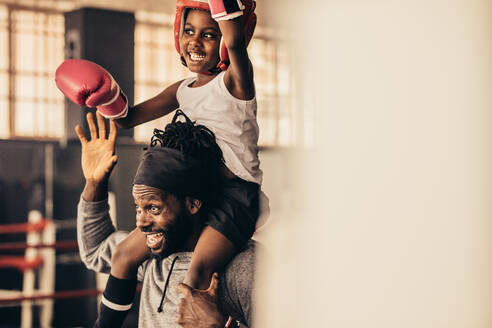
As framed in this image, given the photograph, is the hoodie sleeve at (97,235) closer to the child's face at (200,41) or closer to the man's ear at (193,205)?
the man's ear at (193,205)

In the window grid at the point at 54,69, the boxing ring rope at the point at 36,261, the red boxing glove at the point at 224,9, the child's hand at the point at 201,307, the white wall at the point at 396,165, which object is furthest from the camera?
the boxing ring rope at the point at 36,261

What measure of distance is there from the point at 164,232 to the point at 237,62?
0.41 metres

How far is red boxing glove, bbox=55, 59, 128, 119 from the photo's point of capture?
4.13 feet

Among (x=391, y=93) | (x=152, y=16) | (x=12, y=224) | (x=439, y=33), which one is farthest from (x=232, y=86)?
(x=12, y=224)

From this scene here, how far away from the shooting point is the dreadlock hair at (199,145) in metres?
1.26

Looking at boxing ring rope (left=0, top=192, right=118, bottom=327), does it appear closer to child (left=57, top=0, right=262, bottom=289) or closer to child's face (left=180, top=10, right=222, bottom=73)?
child (left=57, top=0, right=262, bottom=289)

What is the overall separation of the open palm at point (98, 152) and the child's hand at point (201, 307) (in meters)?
0.35

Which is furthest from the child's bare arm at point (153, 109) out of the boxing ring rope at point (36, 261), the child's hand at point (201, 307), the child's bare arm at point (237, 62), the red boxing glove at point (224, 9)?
the boxing ring rope at point (36, 261)

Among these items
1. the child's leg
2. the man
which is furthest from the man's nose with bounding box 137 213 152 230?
the child's leg

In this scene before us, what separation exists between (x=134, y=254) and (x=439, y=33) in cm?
129

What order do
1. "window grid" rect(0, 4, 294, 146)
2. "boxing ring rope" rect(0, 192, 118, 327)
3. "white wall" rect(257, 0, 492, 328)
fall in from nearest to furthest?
1. "window grid" rect(0, 4, 294, 146)
2. "white wall" rect(257, 0, 492, 328)
3. "boxing ring rope" rect(0, 192, 118, 327)

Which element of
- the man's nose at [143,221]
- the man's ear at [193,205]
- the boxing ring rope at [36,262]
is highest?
the man's ear at [193,205]

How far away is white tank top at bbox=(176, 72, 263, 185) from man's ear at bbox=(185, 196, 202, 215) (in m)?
0.11

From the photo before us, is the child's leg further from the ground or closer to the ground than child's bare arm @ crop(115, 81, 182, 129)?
closer to the ground
